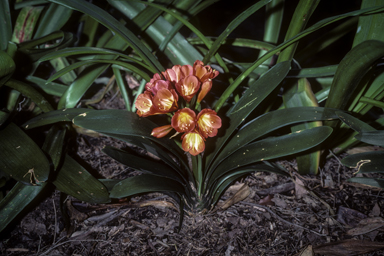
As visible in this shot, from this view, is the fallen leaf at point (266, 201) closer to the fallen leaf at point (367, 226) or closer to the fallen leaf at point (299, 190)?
the fallen leaf at point (299, 190)

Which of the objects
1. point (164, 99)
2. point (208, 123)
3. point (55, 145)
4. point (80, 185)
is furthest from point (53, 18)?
point (208, 123)

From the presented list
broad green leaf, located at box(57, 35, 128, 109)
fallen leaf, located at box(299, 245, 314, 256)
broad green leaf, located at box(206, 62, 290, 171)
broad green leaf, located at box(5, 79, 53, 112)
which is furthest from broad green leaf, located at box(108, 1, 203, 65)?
fallen leaf, located at box(299, 245, 314, 256)

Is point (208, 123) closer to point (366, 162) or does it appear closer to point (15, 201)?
point (366, 162)

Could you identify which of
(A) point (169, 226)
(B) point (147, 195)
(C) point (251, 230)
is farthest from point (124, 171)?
(C) point (251, 230)

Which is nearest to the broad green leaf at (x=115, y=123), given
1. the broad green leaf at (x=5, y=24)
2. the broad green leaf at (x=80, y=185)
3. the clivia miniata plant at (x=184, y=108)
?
the clivia miniata plant at (x=184, y=108)

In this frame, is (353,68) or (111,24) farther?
(111,24)

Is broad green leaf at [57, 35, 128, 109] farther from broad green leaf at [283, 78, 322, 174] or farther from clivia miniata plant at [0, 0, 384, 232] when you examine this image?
broad green leaf at [283, 78, 322, 174]
